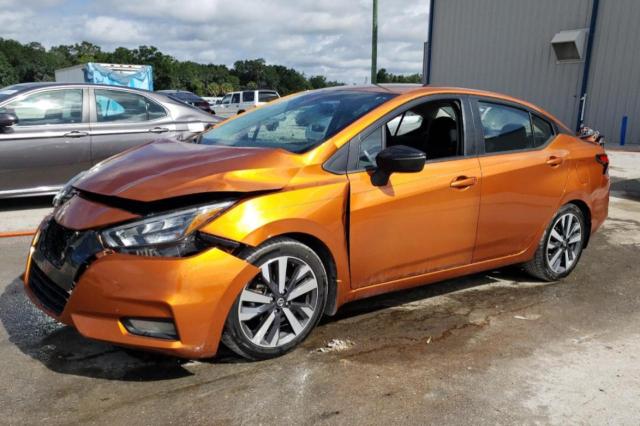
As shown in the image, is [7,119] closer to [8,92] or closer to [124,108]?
[8,92]

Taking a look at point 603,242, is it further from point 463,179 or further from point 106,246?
point 106,246

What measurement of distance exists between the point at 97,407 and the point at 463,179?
2.56 meters

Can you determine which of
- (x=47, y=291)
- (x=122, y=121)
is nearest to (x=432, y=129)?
(x=47, y=291)

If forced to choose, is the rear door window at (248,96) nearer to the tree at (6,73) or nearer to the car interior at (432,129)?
the car interior at (432,129)

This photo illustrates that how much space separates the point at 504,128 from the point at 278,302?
2.25 metres

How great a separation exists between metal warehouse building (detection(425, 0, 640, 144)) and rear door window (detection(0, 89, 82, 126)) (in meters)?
14.9

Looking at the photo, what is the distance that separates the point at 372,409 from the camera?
2.63 meters

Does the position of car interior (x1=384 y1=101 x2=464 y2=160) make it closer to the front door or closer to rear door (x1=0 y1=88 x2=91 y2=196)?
the front door

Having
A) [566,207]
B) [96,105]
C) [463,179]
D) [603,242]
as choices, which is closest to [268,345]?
[463,179]

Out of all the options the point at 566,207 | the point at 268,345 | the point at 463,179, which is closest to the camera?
the point at 268,345

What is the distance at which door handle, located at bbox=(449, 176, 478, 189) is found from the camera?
363 cm

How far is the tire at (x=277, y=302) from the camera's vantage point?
285 cm

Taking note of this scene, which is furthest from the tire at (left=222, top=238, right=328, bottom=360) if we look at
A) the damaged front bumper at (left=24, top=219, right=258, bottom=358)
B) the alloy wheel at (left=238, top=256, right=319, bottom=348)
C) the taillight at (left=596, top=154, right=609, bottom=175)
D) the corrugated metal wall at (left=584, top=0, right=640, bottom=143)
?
the corrugated metal wall at (left=584, top=0, right=640, bottom=143)

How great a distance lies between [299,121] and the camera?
3701mm
